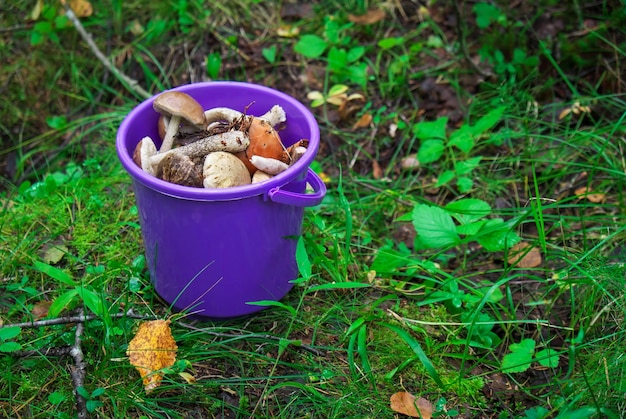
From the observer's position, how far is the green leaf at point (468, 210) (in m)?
2.04

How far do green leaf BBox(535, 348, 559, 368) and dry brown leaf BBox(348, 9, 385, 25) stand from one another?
1750 millimetres

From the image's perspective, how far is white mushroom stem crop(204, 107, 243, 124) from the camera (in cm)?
184

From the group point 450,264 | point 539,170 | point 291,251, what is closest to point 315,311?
point 291,251

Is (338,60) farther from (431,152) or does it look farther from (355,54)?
(431,152)

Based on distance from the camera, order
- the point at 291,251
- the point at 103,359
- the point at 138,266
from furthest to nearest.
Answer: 1. the point at 138,266
2. the point at 291,251
3. the point at 103,359

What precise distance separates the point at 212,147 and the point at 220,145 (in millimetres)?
22

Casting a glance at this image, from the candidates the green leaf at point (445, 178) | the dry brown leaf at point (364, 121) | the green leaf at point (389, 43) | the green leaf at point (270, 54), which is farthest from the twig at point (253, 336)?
the green leaf at point (389, 43)

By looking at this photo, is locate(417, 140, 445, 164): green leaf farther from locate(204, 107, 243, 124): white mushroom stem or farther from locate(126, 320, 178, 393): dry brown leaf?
locate(126, 320, 178, 393): dry brown leaf

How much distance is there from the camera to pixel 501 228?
1.94 metres

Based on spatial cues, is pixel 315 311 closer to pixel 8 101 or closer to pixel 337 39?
pixel 337 39

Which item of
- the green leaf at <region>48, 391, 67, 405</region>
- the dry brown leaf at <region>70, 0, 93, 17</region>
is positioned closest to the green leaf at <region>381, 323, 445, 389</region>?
the green leaf at <region>48, 391, 67, 405</region>

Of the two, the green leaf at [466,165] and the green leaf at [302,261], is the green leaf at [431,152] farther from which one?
the green leaf at [302,261]

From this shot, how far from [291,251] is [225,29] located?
5.09ft

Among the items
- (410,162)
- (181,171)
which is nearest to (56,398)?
(181,171)
